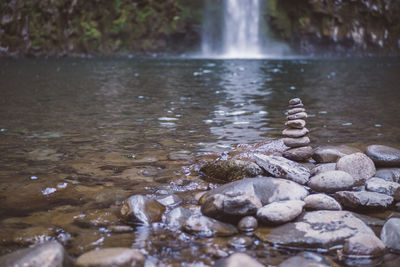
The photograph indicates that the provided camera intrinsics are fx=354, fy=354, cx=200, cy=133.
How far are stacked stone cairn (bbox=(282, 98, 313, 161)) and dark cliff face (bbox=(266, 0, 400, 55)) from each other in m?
54.8

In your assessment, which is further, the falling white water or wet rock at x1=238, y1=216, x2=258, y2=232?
the falling white water

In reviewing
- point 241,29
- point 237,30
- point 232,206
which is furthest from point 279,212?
point 241,29

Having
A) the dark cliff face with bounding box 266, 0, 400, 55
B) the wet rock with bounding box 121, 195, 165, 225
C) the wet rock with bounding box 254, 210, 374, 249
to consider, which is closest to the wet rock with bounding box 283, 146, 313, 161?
the wet rock with bounding box 254, 210, 374, 249

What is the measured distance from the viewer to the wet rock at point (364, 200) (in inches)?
137

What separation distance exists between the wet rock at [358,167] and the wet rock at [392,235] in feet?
4.12

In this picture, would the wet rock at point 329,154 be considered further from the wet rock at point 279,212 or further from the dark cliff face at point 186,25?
the dark cliff face at point 186,25

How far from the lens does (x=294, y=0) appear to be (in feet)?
189

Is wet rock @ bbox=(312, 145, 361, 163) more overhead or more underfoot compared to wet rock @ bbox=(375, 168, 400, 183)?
more overhead

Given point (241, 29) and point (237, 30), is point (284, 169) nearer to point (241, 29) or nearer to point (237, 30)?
point (237, 30)

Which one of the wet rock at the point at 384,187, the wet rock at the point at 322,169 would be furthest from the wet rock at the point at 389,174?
the wet rock at the point at 322,169

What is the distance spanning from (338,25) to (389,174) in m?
59.0

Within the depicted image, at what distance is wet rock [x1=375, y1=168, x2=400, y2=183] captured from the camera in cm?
432

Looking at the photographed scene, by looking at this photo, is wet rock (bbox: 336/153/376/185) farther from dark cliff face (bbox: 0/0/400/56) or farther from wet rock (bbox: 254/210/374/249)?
dark cliff face (bbox: 0/0/400/56)

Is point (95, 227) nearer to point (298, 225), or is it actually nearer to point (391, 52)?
point (298, 225)
